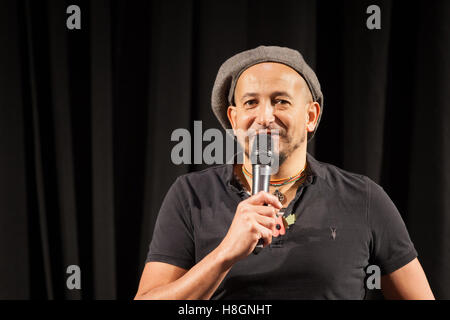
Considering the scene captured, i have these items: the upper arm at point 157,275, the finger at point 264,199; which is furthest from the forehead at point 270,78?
Answer: the upper arm at point 157,275

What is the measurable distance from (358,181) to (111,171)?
2.80ft

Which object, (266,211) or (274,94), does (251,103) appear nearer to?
(274,94)

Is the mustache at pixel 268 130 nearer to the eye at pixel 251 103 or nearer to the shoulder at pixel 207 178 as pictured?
the eye at pixel 251 103

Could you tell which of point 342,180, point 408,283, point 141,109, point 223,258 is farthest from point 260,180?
point 141,109

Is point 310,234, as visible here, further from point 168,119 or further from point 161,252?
point 168,119

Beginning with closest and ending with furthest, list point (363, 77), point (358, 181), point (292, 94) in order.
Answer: point (292, 94)
point (358, 181)
point (363, 77)

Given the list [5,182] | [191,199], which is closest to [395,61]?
[191,199]

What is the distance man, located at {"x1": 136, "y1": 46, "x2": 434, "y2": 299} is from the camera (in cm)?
119

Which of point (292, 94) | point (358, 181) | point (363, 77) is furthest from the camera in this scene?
point (363, 77)

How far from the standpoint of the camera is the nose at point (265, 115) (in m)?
1.18

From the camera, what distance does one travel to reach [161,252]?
1.23 meters

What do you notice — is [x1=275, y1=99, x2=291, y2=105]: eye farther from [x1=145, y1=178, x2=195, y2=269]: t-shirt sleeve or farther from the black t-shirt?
[x1=145, y1=178, x2=195, y2=269]: t-shirt sleeve

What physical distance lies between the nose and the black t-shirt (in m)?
0.21

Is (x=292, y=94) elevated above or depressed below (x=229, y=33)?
below
